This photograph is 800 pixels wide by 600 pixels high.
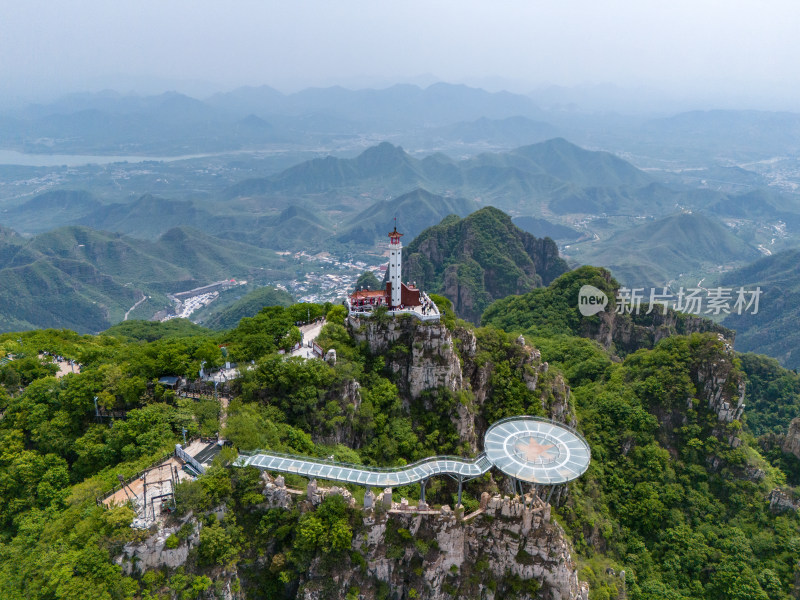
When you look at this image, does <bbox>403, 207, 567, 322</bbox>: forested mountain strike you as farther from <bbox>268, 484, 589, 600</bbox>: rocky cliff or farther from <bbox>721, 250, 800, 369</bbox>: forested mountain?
<bbox>268, 484, 589, 600</bbox>: rocky cliff

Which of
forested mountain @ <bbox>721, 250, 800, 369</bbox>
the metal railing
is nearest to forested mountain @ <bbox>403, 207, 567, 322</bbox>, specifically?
forested mountain @ <bbox>721, 250, 800, 369</bbox>

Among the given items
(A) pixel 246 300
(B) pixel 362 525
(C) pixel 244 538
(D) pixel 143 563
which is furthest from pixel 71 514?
(A) pixel 246 300

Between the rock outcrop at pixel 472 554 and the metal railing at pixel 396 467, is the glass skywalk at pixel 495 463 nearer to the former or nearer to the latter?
the metal railing at pixel 396 467

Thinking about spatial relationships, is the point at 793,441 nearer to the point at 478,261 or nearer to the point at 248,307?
the point at 478,261

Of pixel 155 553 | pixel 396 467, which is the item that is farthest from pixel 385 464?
pixel 155 553

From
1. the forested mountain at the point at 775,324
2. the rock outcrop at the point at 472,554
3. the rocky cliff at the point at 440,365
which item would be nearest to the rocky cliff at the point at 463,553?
the rock outcrop at the point at 472,554

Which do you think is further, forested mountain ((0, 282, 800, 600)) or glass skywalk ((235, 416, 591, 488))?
glass skywalk ((235, 416, 591, 488))

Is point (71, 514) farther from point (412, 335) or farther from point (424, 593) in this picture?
point (412, 335)
